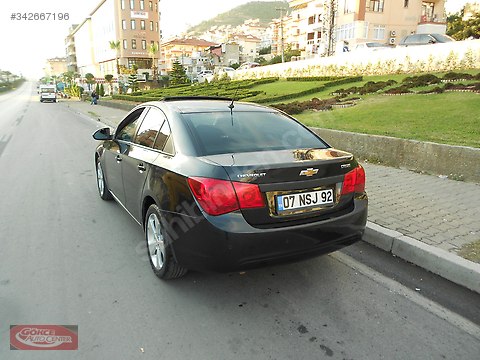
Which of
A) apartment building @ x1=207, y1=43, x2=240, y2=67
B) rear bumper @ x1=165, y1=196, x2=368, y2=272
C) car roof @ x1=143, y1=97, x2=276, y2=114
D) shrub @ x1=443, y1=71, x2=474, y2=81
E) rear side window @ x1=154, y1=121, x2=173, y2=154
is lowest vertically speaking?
rear bumper @ x1=165, y1=196, x2=368, y2=272

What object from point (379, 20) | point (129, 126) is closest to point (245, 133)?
point (129, 126)

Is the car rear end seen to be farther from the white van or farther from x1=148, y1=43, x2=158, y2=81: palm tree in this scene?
x1=148, y1=43, x2=158, y2=81: palm tree

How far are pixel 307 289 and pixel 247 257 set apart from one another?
0.84 meters

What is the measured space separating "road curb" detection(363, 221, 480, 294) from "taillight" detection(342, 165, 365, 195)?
38.3 inches

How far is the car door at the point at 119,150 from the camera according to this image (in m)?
4.27

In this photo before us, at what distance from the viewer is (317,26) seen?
60031 mm

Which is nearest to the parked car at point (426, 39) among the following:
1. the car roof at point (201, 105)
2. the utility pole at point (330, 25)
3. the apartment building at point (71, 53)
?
the utility pole at point (330, 25)

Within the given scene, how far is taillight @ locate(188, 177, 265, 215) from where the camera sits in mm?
2568

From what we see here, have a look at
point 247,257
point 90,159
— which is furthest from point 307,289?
point 90,159

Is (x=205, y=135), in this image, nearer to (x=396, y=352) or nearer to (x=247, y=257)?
(x=247, y=257)

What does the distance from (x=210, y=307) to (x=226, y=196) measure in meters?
0.95

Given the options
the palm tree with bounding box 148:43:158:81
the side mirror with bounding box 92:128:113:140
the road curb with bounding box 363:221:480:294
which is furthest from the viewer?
the palm tree with bounding box 148:43:158:81

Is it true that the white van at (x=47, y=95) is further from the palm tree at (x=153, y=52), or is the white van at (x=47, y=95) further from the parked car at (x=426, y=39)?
the parked car at (x=426, y=39)

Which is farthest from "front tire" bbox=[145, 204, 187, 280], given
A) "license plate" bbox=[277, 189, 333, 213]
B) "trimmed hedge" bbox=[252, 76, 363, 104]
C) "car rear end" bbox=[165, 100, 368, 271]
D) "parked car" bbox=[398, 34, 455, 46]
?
"parked car" bbox=[398, 34, 455, 46]
